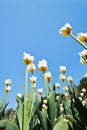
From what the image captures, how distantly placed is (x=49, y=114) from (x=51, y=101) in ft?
0.36

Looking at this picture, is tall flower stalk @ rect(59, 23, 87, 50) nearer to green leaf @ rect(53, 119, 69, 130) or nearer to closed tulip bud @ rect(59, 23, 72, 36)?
closed tulip bud @ rect(59, 23, 72, 36)

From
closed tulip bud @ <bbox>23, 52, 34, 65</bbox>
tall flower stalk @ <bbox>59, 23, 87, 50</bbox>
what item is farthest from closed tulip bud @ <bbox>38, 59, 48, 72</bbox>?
closed tulip bud @ <bbox>23, 52, 34, 65</bbox>

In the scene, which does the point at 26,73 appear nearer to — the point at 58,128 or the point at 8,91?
the point at 58,128

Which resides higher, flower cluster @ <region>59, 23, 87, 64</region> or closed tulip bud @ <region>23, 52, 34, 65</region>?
flower cluster @ <region>59, 23, 87, 64</region>

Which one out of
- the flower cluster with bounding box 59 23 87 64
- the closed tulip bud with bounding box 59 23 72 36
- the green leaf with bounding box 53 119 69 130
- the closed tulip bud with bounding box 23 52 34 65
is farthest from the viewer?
the closed tulip bud with bounding box 59 23 72 36

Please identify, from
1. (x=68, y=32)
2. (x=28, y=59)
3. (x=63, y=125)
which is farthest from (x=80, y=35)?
(x=63, y=125)

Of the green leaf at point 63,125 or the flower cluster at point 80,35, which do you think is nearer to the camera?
the green leaf at point 63,125

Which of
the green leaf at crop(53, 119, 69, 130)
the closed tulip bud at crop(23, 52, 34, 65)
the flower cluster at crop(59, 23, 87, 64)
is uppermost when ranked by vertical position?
the flower cluster at crop(59, 23, 87, 64)

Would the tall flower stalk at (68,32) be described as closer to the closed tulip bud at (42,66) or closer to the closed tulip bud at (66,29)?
the closed tulip bud at (66,29)

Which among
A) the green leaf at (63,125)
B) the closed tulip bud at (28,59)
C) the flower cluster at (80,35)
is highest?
the flower cluster at (80,35)

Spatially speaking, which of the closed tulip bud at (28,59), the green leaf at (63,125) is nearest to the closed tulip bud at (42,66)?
the closed tulip bud at (28,59)

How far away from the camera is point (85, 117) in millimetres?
2627

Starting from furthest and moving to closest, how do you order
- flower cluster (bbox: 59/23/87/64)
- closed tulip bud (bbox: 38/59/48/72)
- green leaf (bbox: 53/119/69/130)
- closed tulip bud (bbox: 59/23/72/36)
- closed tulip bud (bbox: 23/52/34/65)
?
1. closed tulip bud (bbox: 38/59/48/72)
2. closed tulip bud (bbox: 59/23/72/36)
3. flower cluster (bbox: 59/23/87/64)
4. closed tulip bud (bbox: 23/52/34/65)
5. green leaf (bbox: 53/119/69/130)

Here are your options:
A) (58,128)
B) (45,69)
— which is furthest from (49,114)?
(45,69)
